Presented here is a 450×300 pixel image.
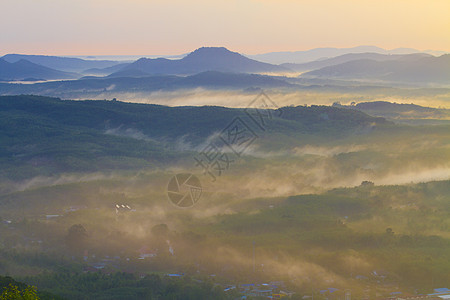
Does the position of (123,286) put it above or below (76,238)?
below

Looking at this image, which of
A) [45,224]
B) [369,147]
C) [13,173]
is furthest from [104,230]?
[369,147]

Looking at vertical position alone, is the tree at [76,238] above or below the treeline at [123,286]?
above

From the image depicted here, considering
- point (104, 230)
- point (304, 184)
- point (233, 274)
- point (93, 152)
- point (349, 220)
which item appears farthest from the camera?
point (93, 152)

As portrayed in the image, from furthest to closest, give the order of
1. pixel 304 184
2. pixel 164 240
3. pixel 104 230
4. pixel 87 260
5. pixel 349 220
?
pixel 304 184 < pixel 349 220 < pixel 104 230 < pixel 164 240 < pixel 87 260

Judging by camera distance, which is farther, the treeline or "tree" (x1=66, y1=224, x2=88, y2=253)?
"tree" (x1=66, y1=224, x2=88, y2=253)

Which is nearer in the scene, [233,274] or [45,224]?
[233,274]

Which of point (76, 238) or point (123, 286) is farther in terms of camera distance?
point (76, 238)

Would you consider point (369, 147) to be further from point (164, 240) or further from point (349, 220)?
point (164, 240)

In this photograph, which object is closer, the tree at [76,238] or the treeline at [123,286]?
the treeline at [123,286]

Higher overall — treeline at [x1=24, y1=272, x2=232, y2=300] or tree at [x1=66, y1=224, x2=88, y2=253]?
tree at [x1=66, y1=224, x2=88, y2=253]
